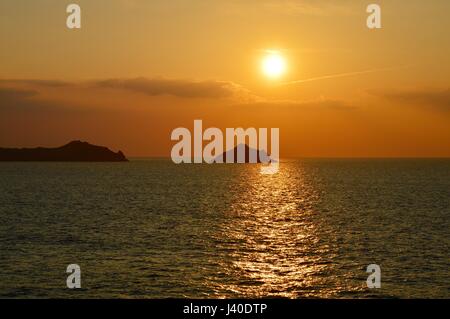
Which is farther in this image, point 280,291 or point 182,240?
point 182,240

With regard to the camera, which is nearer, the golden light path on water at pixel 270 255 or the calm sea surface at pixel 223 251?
the calm sea surface at pixel 223 251

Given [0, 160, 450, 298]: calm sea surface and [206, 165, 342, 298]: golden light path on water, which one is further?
[206, 165, 342, 298]: golden light path on water

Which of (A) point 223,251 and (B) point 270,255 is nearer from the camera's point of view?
(B) point 270,255

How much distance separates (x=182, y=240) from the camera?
5584 cm

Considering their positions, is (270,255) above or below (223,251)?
below

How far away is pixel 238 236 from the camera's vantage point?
6091 cm

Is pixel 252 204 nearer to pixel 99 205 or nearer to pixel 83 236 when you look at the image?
pixel 99 205
